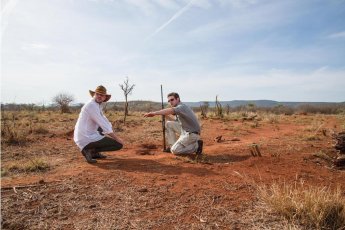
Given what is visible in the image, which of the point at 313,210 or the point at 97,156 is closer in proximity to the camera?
the point at 313,210

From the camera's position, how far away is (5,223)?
12.3ft

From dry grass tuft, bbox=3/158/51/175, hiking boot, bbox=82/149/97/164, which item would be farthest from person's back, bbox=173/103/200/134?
dry grass tuft, bbox=3/158/51/175

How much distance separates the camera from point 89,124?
6.48 meters

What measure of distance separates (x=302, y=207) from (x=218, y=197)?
43.9 inches

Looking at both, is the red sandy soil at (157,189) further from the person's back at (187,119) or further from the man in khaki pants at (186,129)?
the person's back at (187,119)

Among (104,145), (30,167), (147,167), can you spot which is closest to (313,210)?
(147,167)

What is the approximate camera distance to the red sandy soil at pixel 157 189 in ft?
12.5

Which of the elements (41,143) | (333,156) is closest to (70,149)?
(41,143)

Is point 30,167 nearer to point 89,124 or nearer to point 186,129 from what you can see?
point 89,124

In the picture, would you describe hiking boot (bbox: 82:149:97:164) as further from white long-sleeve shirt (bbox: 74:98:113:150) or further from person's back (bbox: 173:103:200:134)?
person's back (bbox: 173:103:200:134)

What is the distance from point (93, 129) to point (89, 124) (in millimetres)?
136

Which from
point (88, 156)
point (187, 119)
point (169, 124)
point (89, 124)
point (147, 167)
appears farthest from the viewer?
point (169, 124)

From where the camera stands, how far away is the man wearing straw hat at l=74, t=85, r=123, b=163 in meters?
6.26

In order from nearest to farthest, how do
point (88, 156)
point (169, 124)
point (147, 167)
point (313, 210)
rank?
point (313, 210), point (147, 167), point (88, 156), point (169, 124)
